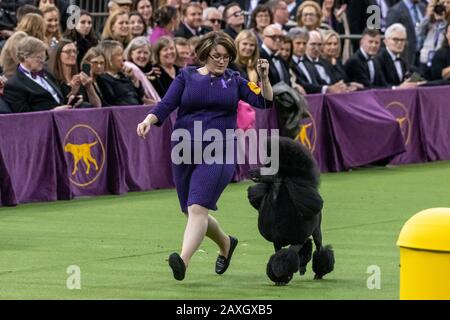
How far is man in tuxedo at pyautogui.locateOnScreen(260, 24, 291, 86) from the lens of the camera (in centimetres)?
2071

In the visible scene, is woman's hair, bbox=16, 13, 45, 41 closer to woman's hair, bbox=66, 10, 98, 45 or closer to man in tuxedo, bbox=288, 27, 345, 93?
woman's hair, bbox=66, 10, 98, 45


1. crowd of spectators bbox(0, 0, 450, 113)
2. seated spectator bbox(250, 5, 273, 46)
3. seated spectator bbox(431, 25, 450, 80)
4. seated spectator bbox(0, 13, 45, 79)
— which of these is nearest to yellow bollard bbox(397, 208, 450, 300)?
crowd of spectators bbox(0, 0, 450, 113)

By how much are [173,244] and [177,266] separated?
2589 mm

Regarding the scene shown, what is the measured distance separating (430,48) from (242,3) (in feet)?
10.9

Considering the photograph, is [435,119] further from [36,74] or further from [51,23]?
[36,74]

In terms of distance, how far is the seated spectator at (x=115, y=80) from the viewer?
18.7 meters

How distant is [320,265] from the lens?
1223 centimetres

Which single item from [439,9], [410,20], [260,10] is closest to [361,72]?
[260,10]

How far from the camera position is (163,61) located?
19.7 metres

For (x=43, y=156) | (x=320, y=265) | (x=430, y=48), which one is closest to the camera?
(x=320, y=265)

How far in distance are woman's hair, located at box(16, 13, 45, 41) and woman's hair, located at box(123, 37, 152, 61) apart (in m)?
1.31

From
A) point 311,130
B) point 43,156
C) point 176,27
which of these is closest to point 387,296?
point 43,156
